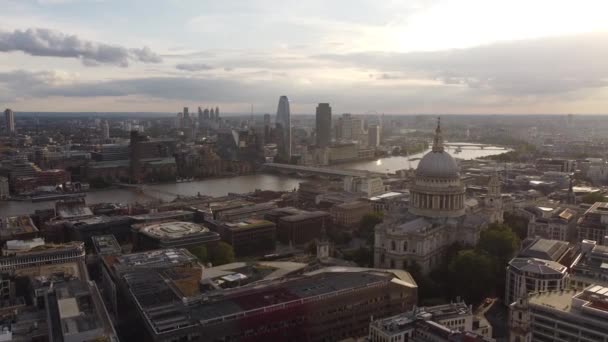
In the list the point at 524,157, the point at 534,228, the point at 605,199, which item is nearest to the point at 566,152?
the point at 524,157

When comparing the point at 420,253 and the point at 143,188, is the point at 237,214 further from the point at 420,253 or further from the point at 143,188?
the point at 143,188

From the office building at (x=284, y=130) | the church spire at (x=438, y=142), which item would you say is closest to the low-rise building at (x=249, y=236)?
the church spire at (x=438, y=142)

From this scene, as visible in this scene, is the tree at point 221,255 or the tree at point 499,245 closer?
the tree at point 499,245

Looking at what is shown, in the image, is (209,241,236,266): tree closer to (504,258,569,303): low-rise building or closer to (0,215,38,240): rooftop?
(0,215,38,240): rooftop

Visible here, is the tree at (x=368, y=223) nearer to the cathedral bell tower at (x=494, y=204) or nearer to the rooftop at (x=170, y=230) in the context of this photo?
the cathedral bell tower at (x=494, y=204)

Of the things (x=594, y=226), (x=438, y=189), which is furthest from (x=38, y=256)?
(x=594, y=226)

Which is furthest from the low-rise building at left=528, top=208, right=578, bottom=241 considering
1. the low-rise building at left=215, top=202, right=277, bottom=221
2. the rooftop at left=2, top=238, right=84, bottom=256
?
the rooftop at left=2, top=238, right=84, bottom=256
